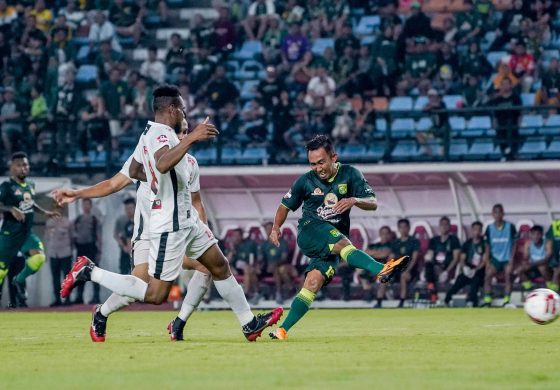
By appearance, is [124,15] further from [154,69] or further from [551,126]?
[551,126]

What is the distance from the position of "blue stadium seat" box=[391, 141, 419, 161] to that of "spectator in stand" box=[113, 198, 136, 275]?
5.32m

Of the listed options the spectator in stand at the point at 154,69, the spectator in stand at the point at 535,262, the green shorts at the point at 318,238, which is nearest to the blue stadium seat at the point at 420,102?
the spectator in stand at the point at 535,262

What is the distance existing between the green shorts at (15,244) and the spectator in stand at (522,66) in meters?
10.0

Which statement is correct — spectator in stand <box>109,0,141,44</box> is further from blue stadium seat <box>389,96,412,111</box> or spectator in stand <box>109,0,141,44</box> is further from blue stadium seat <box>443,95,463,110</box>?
blue stadium seat <box>443,95,463,110</box>

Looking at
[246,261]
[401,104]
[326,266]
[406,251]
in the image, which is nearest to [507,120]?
[401,104]

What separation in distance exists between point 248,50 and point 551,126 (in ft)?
24.4

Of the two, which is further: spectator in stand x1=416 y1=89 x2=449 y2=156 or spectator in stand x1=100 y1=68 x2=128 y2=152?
spectator in stand x1=100 y1=68 x2=128 y2=152

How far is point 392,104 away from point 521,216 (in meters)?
3.48

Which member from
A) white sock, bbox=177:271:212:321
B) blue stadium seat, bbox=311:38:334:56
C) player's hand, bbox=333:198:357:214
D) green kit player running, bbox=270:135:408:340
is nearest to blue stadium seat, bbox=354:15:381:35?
blue stadium seat, bbox=311:38:334:56

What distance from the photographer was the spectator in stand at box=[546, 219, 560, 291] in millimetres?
23531

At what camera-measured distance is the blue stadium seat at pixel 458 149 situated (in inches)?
976

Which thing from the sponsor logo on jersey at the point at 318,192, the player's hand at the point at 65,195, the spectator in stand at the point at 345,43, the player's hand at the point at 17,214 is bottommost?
the player's hand at the point at 17,214

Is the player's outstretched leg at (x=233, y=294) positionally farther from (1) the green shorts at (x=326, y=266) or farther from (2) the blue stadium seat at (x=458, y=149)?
(2) the blue stadium seat at (x=458, y=149)

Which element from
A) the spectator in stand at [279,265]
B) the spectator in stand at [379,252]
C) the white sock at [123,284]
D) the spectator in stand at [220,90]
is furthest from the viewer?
the spectator in stand at [220,90]
